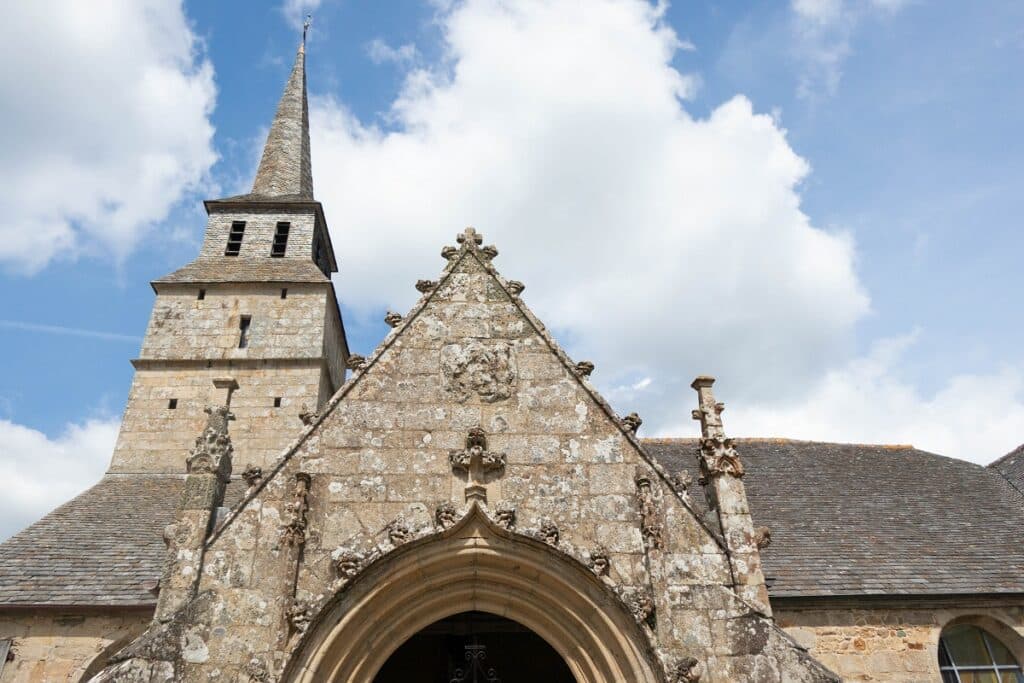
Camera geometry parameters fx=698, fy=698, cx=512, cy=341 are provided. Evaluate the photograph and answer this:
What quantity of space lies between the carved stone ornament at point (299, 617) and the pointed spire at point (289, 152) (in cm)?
1643

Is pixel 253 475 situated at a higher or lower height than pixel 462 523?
higher

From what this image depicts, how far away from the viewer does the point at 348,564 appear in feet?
20.8

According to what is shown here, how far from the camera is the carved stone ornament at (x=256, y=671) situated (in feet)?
19.4

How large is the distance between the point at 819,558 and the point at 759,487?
2.48 metres

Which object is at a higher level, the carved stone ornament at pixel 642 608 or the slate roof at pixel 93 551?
the slate roof at pixel 93 551

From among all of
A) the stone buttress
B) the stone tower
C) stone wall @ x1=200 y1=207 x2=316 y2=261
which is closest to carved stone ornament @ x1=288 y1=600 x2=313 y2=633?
the stone buttress

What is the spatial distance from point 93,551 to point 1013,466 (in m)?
17.2

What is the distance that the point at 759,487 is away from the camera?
12961 mm

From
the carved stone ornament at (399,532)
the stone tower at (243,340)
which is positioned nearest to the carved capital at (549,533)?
the carved stone ornament at (399,532)

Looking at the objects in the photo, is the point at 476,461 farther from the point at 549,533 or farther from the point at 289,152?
the point at 289,152

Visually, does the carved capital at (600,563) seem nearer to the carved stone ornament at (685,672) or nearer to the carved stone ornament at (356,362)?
the carved stone ornament at (685,672)

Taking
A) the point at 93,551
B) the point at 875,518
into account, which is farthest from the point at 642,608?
the point at 93,551

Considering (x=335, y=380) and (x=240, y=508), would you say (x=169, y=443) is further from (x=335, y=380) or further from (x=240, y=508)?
(x=240, y=508)

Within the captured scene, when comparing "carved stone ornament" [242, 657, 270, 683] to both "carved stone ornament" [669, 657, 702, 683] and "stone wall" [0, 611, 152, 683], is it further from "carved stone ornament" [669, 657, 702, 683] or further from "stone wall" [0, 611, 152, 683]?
"stone wall" [0, 611, 152, 683]
